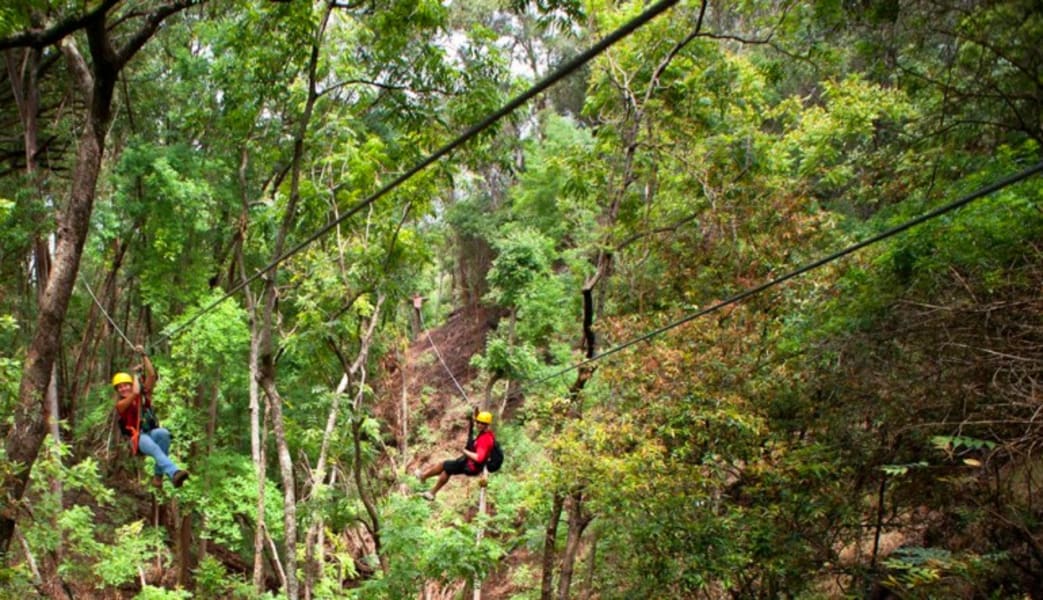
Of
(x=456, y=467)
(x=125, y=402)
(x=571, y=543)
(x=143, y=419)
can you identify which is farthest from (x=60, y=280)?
(x=571, y=543)

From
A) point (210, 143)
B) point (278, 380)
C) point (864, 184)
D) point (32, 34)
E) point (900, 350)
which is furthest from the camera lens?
point (278, 380)

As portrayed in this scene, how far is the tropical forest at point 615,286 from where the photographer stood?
4605 mm

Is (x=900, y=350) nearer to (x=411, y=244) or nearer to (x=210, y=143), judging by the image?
(x=411, y=244)

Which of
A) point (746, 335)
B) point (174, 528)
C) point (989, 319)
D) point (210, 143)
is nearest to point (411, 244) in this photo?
point (746, 335)

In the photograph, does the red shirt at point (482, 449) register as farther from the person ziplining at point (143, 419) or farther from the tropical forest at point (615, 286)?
the person ziplining at point (143, 419)

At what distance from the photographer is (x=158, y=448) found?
5.81m

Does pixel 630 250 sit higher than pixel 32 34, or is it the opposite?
pixel 32 34

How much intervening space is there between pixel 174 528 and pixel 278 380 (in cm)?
416

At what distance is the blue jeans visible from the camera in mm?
5629

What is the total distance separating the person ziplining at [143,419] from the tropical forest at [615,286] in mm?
38

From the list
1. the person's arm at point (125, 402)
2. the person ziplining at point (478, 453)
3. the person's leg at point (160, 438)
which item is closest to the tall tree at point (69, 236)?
the person's arm at point (125, 402)

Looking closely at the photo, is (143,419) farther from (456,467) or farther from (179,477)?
(456,467)

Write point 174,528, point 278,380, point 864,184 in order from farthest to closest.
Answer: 1. point 174,528
2. point 278,380
3. point 864,184

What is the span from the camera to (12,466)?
191 inches
